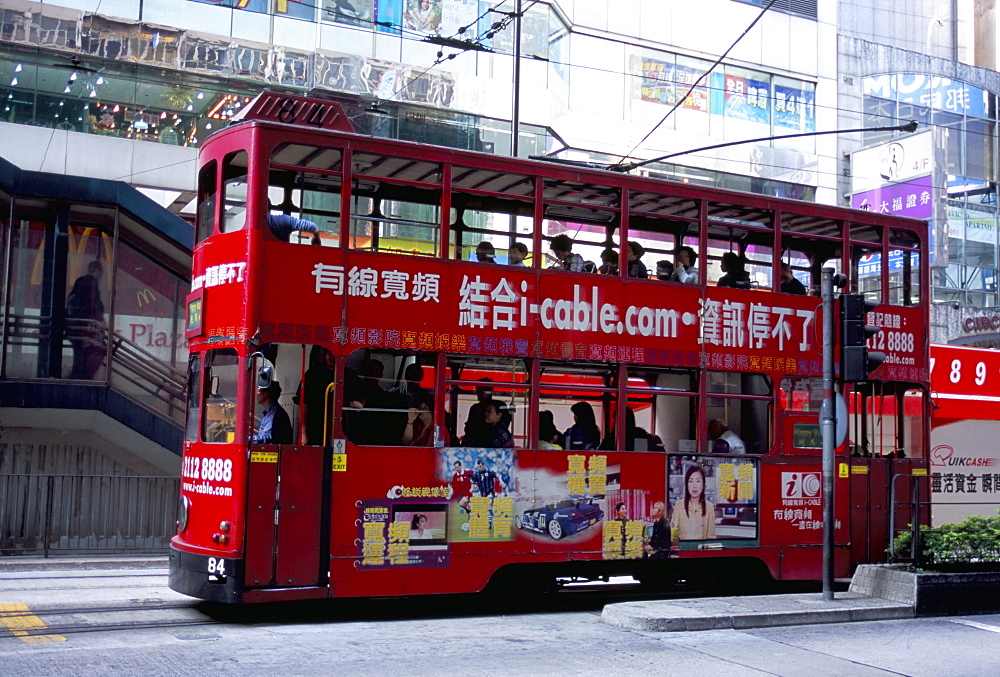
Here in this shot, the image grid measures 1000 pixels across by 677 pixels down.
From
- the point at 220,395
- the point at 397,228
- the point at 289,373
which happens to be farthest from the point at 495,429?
the point at 220,395

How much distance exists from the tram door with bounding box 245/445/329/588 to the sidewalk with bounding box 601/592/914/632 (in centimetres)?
294

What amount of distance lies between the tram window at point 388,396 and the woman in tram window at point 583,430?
64.2 inches

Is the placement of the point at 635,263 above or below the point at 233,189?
below

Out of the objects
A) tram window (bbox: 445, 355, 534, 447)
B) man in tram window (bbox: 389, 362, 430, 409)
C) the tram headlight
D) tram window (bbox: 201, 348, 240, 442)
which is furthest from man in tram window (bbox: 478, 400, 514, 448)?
the tram headlight

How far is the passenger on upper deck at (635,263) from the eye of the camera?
12000mm

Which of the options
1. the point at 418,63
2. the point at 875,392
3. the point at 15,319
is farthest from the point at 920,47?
the point at 15,319

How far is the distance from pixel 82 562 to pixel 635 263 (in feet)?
28.5

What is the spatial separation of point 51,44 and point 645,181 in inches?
620

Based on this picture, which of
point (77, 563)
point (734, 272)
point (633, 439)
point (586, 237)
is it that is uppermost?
point (586, 237)

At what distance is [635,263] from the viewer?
1205cm

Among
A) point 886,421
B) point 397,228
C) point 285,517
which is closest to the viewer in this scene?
point 285,517

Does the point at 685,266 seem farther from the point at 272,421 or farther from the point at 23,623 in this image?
the point at 23,623

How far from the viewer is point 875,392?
541 inches

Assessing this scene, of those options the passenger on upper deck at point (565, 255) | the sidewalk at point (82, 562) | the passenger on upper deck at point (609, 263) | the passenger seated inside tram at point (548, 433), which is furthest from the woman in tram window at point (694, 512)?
the sidewalk at point (82, 562)
